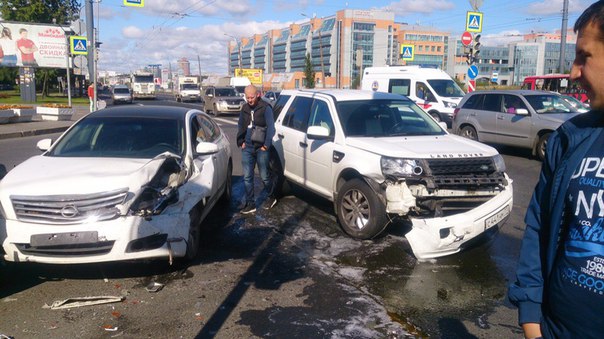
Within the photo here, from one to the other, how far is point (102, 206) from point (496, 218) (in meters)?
3.96

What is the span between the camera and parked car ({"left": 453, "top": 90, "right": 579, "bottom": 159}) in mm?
12328

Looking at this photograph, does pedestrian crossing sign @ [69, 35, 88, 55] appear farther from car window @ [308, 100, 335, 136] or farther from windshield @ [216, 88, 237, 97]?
car window @ [308, 100, 335, 136]

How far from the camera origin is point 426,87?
65.1 ft

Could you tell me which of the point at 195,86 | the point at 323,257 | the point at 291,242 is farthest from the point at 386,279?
the point at 195,86

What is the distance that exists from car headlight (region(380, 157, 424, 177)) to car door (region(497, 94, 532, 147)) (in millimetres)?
8198

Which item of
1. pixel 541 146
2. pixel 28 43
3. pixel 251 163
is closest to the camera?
pixel 251 163

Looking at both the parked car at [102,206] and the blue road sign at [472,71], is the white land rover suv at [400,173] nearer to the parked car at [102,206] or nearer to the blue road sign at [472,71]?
the parked car at [102,206]

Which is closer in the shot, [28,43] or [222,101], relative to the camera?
[222,101]

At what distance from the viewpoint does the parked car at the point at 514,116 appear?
12.3 metres

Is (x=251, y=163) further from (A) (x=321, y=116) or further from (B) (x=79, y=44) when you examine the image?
(B) (x=79, y=44)

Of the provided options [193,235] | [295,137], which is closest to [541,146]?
[295,137]

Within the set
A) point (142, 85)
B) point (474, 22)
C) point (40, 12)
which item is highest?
point (40, 12)

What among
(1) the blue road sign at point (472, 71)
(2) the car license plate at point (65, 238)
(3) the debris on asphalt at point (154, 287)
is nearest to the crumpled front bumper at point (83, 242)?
(2) the car license plate at point (65, 238)

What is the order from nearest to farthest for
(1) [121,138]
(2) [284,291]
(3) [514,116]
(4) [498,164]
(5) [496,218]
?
(2) [284,291]
(5) [496,218]
(4) [498,164]
(1) [121,138]
(3) [514,116]
